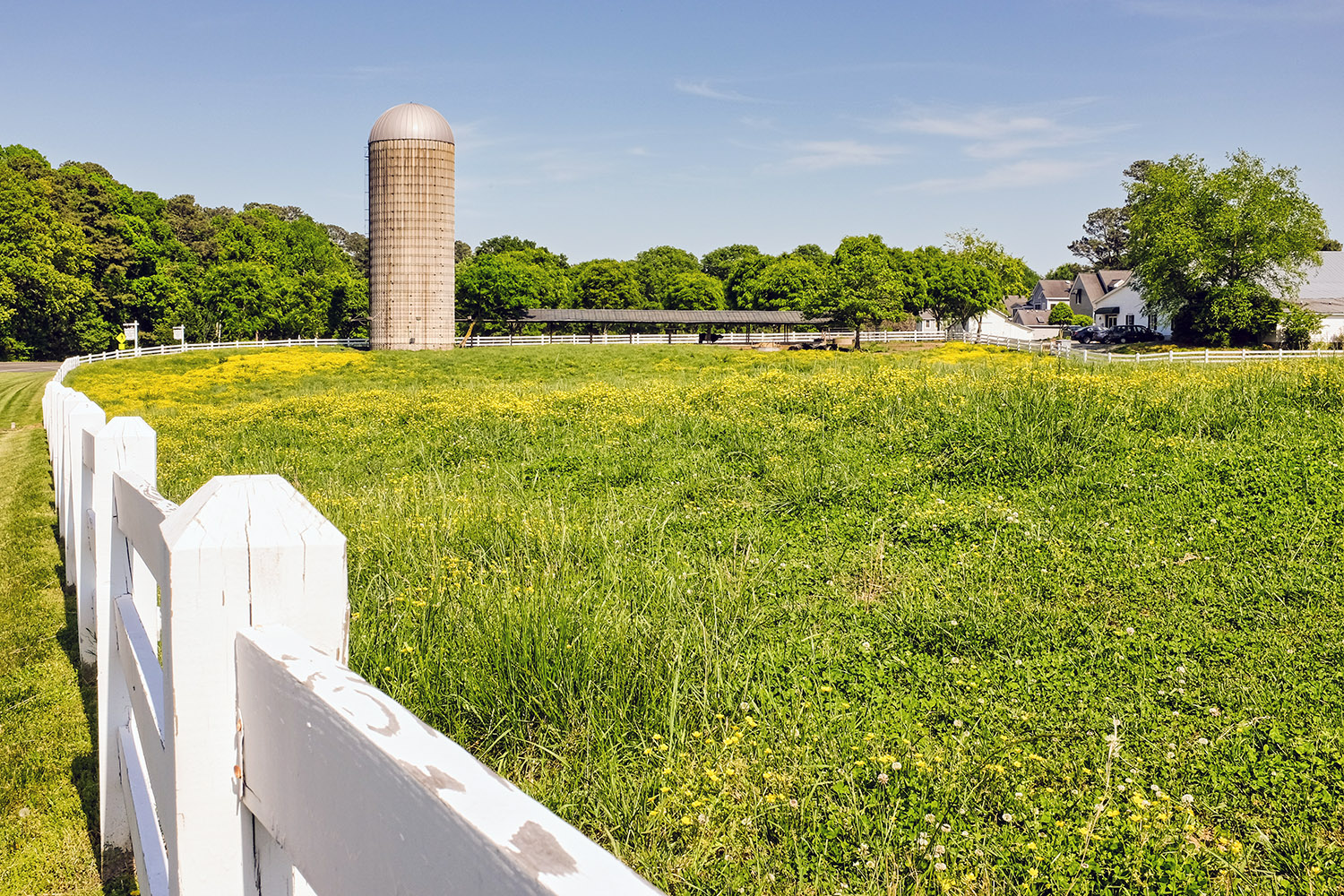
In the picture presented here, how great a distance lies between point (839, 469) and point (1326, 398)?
17.8 feet

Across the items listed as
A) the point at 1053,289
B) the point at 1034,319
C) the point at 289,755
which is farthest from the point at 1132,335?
the point at 289,755

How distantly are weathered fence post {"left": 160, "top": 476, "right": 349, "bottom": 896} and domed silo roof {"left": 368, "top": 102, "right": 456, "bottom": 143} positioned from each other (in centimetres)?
5140

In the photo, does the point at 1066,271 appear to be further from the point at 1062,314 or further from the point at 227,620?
the point at 227,620

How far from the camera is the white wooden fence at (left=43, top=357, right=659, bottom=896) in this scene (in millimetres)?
862

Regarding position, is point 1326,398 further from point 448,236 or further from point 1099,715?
point 448,236

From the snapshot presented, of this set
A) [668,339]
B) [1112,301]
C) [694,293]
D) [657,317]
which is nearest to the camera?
[668,339]

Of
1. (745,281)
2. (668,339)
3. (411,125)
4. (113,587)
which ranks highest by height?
(411,125)

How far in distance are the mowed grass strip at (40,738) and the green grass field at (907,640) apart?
118 centimetres

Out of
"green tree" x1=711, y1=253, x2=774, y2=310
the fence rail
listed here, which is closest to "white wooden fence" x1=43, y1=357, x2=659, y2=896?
the fence rail

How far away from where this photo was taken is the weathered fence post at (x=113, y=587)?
119 inches

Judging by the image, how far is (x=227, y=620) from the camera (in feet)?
4.81

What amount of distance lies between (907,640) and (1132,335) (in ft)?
211

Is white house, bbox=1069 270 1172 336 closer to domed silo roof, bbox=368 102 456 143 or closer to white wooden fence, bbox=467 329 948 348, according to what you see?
white wooden fence, bbox=467 329 948 348

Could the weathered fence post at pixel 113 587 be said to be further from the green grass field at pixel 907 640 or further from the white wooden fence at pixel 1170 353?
the white wooden fence at pixel 1170 353
